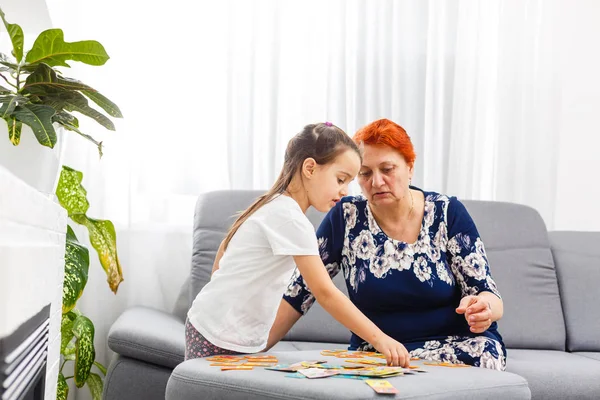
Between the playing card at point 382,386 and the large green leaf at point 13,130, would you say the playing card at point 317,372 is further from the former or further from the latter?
the large green leaf at point 13,130

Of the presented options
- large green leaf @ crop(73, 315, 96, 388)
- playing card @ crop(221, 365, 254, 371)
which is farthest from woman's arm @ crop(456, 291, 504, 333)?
large green leaf @ crop(73, 315, 96, 388)

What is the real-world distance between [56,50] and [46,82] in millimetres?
95

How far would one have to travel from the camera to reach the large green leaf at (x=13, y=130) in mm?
1839

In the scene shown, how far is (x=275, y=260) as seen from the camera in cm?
190

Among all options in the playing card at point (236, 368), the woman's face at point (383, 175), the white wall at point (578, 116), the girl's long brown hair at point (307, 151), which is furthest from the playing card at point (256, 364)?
the white wall at point (578, 116)

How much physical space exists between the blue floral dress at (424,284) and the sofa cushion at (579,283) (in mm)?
922

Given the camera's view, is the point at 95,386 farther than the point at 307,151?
Yes

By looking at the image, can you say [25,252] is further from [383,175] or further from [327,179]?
[383,175]

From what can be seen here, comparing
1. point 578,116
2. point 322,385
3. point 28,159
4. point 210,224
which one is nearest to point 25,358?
point 322,385

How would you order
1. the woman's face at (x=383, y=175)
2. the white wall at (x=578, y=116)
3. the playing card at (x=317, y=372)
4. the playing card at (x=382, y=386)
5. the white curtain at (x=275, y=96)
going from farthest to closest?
1. the white wall at (x=578, y=116)
2. the white curtain at (x=275, y=96)
3. the woman's face at (x=383, y=175)
4. the playing card at (x=317, y=372)
5. the playing card at (x=382, y=386)

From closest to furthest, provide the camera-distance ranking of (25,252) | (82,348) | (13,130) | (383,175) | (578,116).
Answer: (25,252) → (13,130) → (383,175) → (82,348) → (578,116)

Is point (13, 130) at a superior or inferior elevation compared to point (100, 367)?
superior

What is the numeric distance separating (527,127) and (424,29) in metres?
0.69

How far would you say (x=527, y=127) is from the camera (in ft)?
11.6
